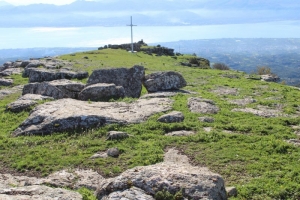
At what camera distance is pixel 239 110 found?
2709 centimetres

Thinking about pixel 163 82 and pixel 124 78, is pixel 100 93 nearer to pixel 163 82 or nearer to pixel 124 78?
pixel 124 78

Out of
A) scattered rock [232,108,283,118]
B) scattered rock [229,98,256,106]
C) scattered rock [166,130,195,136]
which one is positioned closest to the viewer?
scattered rock [166,130,195,136]

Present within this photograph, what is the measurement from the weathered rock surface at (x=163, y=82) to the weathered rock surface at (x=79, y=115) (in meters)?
6.17

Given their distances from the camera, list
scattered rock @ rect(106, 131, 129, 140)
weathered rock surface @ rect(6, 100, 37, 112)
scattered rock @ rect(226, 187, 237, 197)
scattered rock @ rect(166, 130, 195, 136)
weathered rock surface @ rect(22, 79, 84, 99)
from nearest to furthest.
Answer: scattered rock @ rect(226, 187, 237, 197) → scattered rock @ rect(106, 131, 129, 140) → scattered rock @ rect(166, 130, 195, 136) → weathered rock surface @ rect(6, 100, 37, 112) → weathered rock surface @ rect(22, 79, 84, 99)

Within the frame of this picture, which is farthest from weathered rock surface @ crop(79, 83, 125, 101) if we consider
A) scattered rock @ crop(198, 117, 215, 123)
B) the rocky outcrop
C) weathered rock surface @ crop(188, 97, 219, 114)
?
scattered rock @ crop(198, 117, 215, 123)

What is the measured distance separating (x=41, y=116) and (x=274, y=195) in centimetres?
1602

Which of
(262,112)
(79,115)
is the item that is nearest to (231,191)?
(79,115)

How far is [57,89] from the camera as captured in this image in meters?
30.7

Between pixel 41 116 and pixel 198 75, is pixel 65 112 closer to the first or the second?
pixel 41 116

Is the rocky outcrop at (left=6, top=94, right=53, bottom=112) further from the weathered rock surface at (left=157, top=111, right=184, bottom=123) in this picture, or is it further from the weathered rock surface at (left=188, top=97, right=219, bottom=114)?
the weathered rock surface at (left=188, top=97, right=219, bottom=114)

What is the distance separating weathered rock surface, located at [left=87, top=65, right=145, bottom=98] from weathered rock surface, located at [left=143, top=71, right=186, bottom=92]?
37.6 inches

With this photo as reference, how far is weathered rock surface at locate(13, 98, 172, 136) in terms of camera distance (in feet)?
71.9

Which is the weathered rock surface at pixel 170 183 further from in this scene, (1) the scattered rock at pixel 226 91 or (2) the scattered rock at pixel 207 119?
(1) the scattered rock at pixel 226 91

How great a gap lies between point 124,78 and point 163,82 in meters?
4.14
